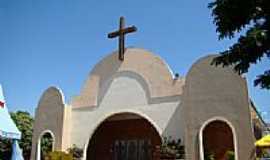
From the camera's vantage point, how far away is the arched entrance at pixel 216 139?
47.6 feet

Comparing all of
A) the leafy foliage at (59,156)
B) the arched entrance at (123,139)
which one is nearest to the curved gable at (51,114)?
the leafy foliage at (59,156)

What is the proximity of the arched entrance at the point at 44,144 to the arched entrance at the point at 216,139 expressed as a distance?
861cm

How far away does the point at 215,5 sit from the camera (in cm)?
541

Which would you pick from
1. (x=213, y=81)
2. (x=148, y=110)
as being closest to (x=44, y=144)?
(x=148, y=110)

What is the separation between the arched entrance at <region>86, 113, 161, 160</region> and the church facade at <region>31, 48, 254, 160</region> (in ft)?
0.18

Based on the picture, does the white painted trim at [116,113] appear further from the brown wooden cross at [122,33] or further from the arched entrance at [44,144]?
the brown wooden cross at [122,33]

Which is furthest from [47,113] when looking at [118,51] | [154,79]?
[154,79]

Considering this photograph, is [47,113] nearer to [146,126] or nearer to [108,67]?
[108,67]

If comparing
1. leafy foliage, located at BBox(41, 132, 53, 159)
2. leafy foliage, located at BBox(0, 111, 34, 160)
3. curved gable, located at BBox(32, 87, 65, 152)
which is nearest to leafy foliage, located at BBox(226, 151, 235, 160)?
curved gable, located at BBox(32, 87, 65, 152)

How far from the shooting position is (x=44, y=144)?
2053 cm

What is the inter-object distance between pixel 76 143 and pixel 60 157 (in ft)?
6.40

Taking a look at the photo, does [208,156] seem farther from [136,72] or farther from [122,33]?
[122,33]

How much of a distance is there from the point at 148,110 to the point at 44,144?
7.55 m

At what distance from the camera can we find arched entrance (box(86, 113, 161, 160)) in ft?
60.3
